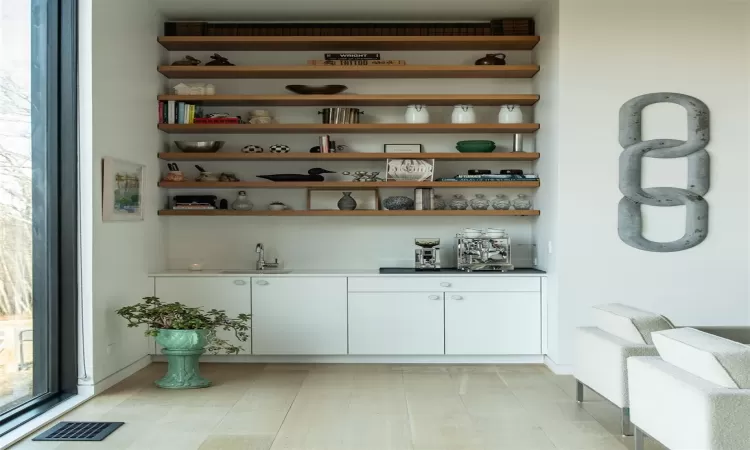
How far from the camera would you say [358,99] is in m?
6.57

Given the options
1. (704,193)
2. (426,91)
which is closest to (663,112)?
(704,193)

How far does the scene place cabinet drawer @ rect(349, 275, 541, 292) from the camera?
20.6ft

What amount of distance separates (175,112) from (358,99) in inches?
62.6

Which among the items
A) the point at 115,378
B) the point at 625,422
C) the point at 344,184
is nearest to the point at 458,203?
the point at 344,184

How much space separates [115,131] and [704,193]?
444 centimetres

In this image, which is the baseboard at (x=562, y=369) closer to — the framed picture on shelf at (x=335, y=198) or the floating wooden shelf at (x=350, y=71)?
the framed picture on shelf at (x=335, y=198)

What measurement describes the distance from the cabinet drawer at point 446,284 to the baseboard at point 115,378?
177cm

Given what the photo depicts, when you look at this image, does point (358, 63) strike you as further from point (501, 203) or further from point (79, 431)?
point (79, 431)

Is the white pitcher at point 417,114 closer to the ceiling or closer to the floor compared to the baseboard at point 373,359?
closer to the ceiling

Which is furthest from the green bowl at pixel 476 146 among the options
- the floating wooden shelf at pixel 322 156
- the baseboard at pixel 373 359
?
the baseboard at pixel 373 359

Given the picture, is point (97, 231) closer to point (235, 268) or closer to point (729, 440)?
point (235, 268)

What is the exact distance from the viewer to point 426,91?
6891mm

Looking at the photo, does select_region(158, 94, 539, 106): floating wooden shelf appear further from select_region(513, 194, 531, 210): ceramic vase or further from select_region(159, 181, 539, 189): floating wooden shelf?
select_region(513, 194, 531, 210): ceramic vase

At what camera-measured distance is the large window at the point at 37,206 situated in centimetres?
432
